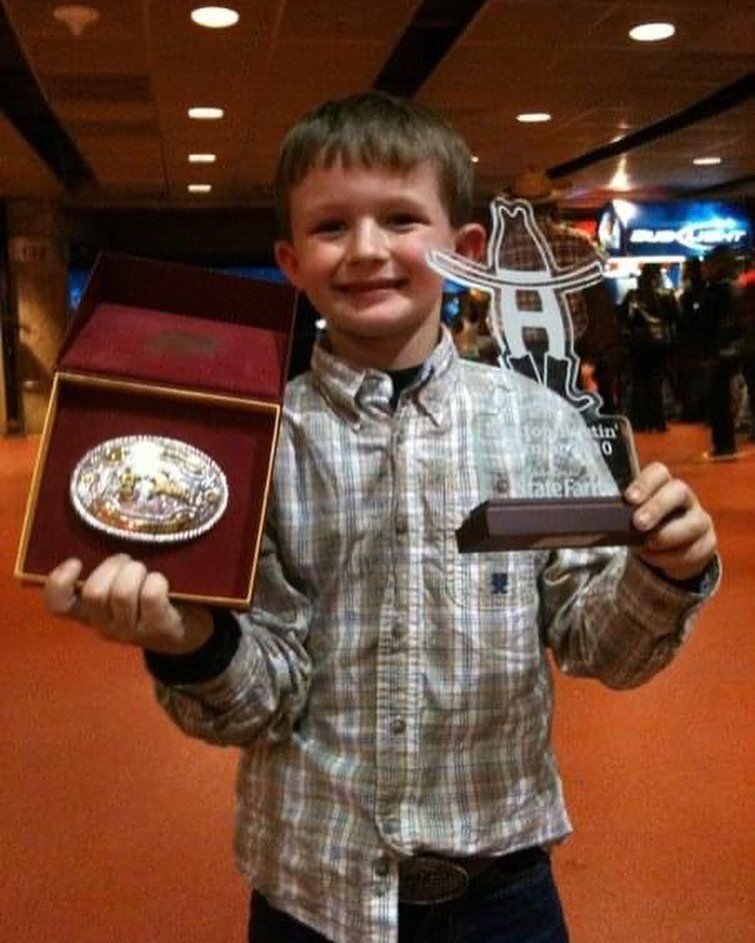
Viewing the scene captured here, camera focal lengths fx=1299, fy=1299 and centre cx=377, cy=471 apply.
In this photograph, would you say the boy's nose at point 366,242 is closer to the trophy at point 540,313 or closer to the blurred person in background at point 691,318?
the trophy at point 540,313

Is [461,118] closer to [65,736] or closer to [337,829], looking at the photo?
[65,736]

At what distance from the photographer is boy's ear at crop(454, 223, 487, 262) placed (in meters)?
1.12

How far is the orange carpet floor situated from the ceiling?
10.1 ft

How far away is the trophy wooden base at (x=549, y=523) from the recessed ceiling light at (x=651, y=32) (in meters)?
5.68

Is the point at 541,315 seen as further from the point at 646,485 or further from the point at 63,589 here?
the point at 63,589

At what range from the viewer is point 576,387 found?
1.12m

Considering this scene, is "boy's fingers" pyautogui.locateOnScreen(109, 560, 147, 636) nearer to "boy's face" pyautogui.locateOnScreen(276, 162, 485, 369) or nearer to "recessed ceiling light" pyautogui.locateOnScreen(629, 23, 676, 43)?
"boy's face" pyautogui.locateOnScreen(276, 162, 485, 369)

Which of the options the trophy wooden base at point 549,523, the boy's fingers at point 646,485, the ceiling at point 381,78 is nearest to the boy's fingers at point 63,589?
the trophy wooden base at point 549,523

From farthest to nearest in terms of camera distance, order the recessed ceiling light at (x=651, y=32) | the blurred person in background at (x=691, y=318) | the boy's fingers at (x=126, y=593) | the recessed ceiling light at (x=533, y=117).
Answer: the recessed ceiling light at (x=533, y=117)
the recessed ceiling light at (x=651, y=32)
the blurred person in background at (x=691, y=318)
the boy's fingers at (x=126, y=593)

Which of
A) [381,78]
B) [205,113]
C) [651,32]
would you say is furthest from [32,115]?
[651,32]

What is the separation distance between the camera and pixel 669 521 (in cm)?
97

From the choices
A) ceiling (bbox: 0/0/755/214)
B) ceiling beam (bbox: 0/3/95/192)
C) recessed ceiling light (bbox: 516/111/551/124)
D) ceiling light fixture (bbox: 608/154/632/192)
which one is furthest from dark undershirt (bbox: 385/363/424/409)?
ceiling light fixture (bbox: 608/154/632/192)

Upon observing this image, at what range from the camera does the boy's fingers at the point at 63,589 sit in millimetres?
913

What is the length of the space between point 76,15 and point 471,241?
5.11 m
